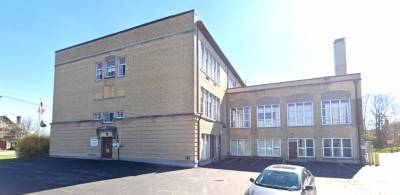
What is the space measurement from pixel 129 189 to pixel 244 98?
2073 cm

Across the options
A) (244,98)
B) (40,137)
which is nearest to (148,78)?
(244,98)

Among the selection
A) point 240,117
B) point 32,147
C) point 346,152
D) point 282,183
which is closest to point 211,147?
point 240,117

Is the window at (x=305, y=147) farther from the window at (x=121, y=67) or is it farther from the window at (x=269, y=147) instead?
the window at (x=121, y=67)

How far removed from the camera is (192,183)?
14656 mm

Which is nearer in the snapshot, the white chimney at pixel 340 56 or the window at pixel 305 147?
the window at pixel 305 147

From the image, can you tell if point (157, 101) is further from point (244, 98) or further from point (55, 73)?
point (55, 73)

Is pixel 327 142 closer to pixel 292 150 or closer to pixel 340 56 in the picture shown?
pixel 292 150

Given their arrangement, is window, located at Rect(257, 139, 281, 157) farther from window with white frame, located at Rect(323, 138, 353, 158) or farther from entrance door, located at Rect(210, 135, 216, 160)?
entrance door, located at Rect(210, 135, 216, 160)

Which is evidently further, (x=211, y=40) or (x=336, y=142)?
(x=211, y=40)

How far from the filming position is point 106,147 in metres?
26.1

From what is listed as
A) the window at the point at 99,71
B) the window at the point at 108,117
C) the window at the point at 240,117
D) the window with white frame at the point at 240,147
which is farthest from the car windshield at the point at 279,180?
the window at the point at 99,71

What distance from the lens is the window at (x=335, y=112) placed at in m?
26.9

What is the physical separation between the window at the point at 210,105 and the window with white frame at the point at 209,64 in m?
1.80

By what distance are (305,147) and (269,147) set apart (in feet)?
11.3
